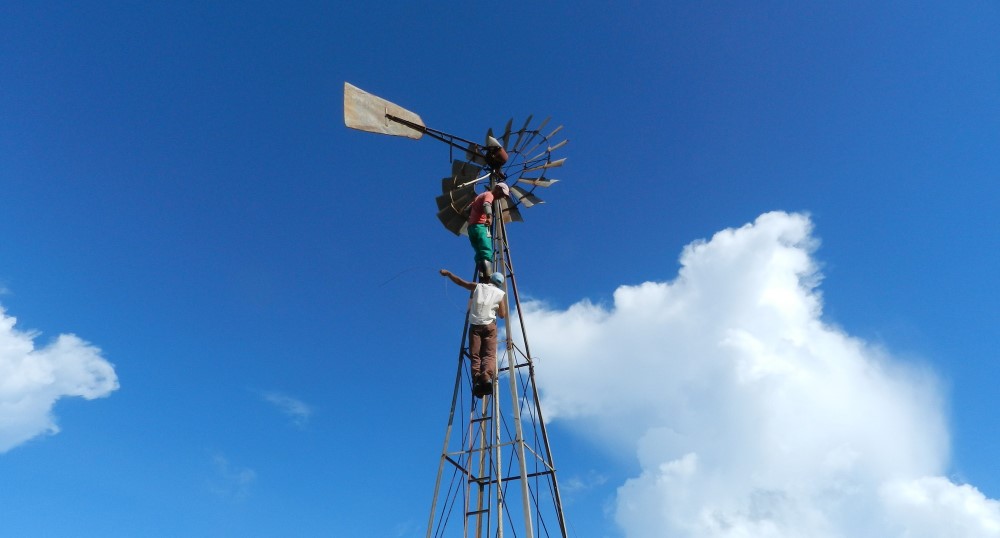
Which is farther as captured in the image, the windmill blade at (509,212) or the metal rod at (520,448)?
the windmill blade at (509,212)

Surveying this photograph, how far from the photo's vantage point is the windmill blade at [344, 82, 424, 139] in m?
14.0

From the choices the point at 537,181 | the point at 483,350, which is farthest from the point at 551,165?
the point at 483,350

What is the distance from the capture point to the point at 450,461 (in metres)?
12.7

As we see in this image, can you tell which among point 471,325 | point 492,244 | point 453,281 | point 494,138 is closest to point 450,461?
point 471,325

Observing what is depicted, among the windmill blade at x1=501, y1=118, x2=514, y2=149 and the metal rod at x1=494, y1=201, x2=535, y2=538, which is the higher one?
the windmill blade at x1=501, y1=118, x2=514, y2=149

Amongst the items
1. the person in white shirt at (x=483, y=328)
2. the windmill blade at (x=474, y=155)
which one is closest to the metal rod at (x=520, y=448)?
the person in white shirt at (x=483, y=328)

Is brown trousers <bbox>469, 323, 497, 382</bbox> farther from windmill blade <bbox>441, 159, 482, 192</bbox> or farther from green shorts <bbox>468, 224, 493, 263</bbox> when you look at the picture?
windmill blade <bbox>441, 159, 482, 192</bbox>

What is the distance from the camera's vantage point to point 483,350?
12.9 metres

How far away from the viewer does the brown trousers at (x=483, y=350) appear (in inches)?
498

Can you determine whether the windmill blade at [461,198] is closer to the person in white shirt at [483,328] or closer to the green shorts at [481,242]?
the green shorts at [481,242]

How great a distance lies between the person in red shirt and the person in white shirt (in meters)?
0.32

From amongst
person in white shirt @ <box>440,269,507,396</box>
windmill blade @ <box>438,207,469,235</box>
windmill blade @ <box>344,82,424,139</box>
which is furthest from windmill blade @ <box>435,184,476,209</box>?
person in white shirt @ <box>440,269,507,396</box>

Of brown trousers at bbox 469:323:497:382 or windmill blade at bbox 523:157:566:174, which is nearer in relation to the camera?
brown trousers at bbox 469:323:497:382

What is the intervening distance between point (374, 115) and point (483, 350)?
18.5 ft
